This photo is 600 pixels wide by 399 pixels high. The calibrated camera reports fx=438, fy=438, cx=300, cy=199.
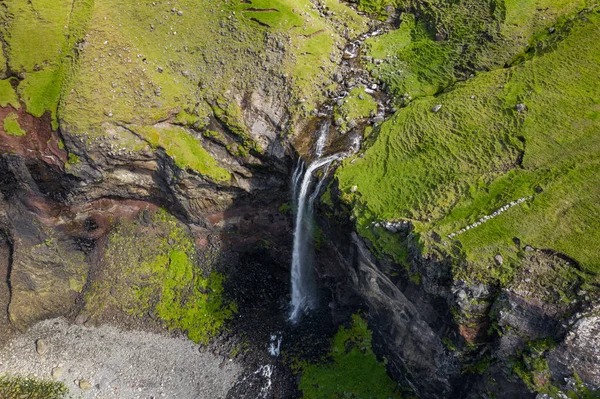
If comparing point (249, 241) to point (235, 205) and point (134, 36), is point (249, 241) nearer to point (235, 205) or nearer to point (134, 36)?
point (235, 205)

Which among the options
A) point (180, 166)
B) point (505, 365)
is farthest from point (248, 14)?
point (505, 365)

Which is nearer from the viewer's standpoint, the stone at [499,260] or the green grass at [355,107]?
the stone at [499,260]

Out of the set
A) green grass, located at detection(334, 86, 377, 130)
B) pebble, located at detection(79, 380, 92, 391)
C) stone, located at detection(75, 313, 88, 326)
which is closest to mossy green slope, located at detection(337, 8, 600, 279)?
green grass, located at detection(334, 86, 377, 130)

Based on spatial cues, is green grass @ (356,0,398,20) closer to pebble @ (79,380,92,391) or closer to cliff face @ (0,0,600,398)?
cliff face @ (0,0,600,398)

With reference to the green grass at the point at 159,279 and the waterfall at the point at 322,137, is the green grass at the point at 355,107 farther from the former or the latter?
the green grass at the point at 159,279

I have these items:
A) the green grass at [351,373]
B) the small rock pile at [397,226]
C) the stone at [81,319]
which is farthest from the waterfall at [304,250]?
the stone at [81,319]

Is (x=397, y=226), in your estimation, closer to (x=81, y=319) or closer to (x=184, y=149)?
(x=184, y=149)

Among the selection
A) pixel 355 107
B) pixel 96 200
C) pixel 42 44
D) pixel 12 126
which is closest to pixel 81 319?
pixel 96 200

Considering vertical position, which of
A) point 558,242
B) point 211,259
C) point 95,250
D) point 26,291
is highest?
point 558,242
